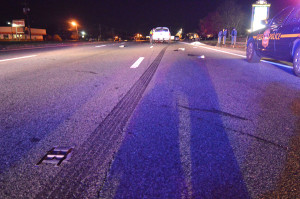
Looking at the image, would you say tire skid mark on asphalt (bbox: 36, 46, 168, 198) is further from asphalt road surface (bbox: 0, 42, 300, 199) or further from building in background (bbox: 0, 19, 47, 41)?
building in background (bbox: 0, 19, 47, 41)

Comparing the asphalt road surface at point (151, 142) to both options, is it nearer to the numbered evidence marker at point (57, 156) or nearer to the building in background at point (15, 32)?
the numbered evidence marker at point (57, 156)

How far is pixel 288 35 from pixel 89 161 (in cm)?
600

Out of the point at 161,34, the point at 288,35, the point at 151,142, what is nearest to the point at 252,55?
the point at 288,35

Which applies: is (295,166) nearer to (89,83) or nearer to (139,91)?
(139,91)

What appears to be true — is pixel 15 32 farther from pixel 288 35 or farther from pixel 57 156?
pixel 57 156

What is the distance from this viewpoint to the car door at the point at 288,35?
18.3 feet

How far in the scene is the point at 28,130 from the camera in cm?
267

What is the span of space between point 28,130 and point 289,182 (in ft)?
8.89

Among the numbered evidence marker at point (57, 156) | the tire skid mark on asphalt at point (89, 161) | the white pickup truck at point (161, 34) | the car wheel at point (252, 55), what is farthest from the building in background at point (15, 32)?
the numbered evidence marker at point (57, 156)

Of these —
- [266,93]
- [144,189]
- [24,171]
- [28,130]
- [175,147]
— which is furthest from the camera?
[266,93]

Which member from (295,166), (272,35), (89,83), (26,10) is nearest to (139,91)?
(89,83)

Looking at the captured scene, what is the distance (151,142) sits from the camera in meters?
2.37

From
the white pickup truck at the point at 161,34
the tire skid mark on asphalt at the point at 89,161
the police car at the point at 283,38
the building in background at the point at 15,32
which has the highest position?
the building in background at the point at 15,32

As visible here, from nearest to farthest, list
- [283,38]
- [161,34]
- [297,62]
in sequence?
[297,62], [283,38], [161,34]
